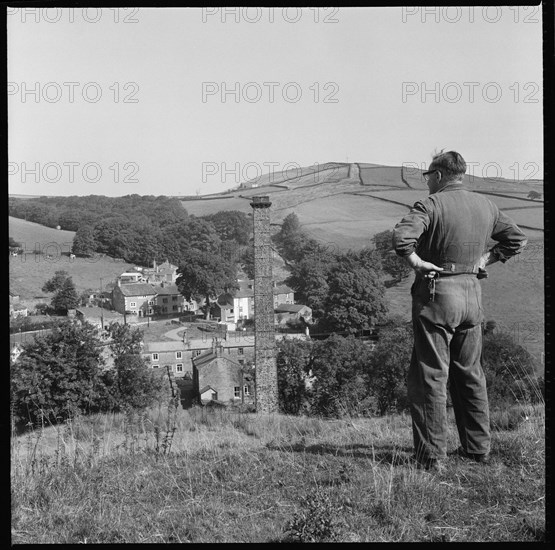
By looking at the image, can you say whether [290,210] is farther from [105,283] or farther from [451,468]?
[451,468]

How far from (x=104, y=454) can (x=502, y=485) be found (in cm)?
381

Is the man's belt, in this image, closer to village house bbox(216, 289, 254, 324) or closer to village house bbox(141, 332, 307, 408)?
village house bbox(141, 332, 307, 408)

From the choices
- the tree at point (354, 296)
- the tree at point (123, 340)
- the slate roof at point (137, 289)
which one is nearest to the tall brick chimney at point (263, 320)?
the tree at point (354, 296)

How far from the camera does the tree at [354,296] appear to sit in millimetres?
30188

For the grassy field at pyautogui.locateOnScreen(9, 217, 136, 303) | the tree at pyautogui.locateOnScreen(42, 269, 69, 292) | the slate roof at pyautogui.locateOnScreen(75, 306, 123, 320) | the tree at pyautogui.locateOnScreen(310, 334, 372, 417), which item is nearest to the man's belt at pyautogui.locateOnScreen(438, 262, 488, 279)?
the tree at pyautogui.locateOnScreen(310, 334, 372, 417)

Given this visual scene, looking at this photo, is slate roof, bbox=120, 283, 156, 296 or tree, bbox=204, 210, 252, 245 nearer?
slate roof, bbox=120, 283, 156, 296

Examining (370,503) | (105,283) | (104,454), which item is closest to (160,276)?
(105,283)

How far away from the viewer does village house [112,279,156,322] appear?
3095 cm

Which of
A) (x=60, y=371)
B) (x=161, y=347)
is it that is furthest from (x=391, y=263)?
(x=60, y=371)

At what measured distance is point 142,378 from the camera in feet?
97.3

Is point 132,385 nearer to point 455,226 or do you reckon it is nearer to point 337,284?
point 337,284

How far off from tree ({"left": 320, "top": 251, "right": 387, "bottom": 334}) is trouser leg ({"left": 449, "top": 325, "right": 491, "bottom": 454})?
2455 centimetres

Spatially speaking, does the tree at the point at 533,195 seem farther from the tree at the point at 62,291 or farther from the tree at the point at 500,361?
the tree at the point at 62,291

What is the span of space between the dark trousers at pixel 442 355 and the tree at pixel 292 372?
25165 millimetres
